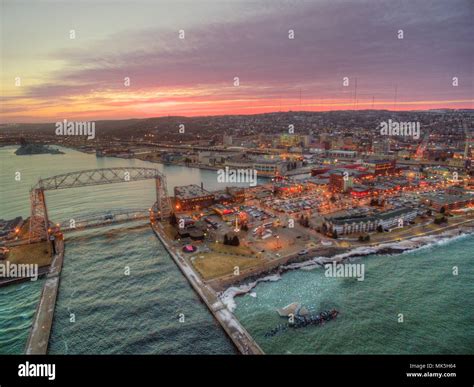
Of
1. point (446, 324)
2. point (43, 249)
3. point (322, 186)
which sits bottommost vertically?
point (446, 324)

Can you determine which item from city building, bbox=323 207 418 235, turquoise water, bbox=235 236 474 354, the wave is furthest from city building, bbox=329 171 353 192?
turquoise water, bbox=235 236 474 354

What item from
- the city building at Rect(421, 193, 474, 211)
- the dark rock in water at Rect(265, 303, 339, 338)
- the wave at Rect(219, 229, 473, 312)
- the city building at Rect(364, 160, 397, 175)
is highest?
the city building at Rect(364, 160, 397, 175)

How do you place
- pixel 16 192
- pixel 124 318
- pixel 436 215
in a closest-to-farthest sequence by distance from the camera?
pixel 124 318 → pixel 436 215 → pixel 16 192

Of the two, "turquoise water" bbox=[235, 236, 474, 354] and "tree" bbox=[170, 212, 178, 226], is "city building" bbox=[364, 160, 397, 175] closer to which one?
"turquoise water" bbox=[235, 236, 474, 354]

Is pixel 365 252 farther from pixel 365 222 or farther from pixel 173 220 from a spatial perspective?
pixel 173 220

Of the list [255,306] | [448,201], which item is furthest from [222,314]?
[448,201]
